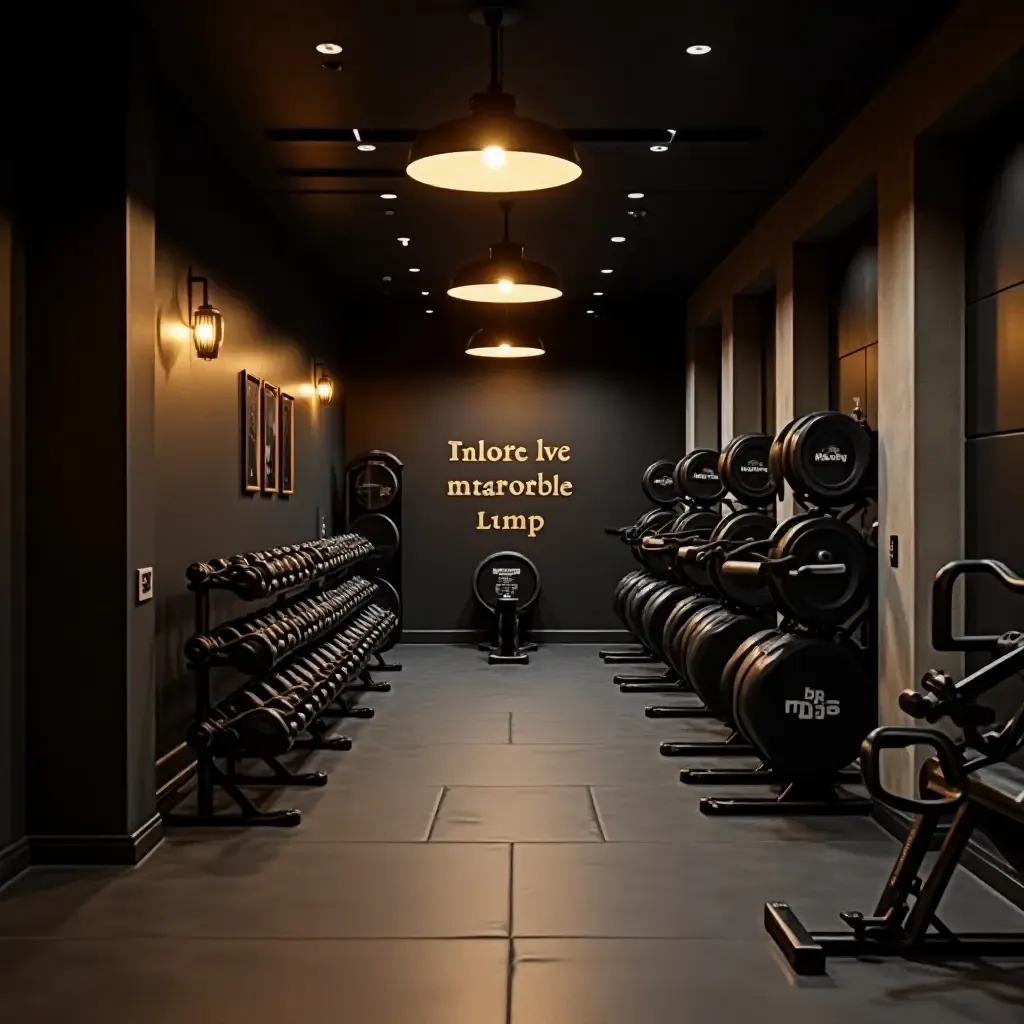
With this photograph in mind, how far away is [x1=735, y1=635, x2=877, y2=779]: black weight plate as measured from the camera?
5.23 m

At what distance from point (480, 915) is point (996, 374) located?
2907mm

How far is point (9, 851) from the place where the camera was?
434 centimetres

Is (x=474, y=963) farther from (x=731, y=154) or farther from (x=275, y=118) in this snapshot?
(x=731, y=154)

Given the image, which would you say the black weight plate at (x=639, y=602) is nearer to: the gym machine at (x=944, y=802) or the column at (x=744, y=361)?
the column at (x=744, y=361)

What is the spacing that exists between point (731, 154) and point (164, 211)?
312cm

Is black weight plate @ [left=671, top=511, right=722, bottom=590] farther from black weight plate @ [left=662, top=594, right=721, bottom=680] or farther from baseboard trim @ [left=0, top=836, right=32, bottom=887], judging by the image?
baseboard trim @ [left=0, top=836, right=32, bottom=887]

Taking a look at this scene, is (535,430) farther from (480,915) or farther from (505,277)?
(480,915)

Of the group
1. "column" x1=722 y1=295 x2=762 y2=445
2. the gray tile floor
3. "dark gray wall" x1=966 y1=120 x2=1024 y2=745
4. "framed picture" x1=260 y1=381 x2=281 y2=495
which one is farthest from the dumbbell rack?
"column" x1=722 y1=295 x2=762 y2=445

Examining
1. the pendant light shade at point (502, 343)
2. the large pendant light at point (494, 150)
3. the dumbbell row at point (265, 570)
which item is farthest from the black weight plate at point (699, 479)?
the large pendant light at point (494, 150)

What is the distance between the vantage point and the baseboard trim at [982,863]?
4172 millimetres

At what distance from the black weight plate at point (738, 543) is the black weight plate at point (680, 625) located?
20.5 inches

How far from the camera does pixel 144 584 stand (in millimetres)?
4781

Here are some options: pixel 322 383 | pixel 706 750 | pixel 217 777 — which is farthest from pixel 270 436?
pixel 706 750

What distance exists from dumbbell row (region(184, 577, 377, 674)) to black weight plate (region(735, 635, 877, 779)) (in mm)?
2201
